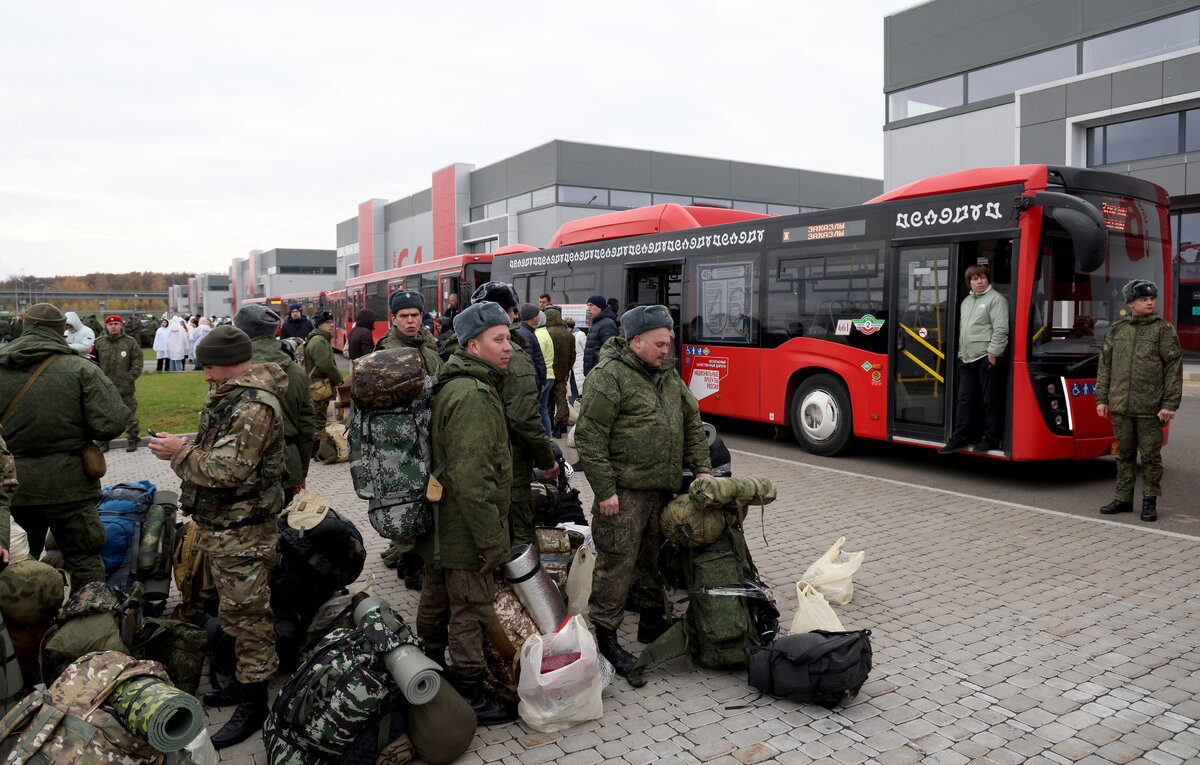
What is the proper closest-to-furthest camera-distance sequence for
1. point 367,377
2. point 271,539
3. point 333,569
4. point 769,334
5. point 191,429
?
point 367,377, point 271,539, point 333,569, point 769,334, point 191,429

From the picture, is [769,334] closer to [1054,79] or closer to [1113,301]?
[1113,301]

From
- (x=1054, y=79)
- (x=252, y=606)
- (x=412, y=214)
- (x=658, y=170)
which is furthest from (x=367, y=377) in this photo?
(x=412, y=214)

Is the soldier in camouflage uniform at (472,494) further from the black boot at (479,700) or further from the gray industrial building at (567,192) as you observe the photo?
the gray industrial building at (567,192)

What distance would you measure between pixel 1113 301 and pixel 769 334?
4.05m

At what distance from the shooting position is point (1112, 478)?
29.7ft

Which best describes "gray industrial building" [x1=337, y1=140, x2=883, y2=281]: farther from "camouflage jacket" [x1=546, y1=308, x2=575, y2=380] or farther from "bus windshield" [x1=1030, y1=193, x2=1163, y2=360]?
"bus windshield" [x1=1030, y1=193, x2=1163, y2=360]

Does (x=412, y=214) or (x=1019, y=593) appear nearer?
(x=1019, y=593)

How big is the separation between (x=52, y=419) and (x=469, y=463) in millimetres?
2532

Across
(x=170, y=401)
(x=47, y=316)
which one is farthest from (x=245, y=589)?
(x=170, y=401)

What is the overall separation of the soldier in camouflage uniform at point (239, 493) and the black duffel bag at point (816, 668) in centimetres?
236

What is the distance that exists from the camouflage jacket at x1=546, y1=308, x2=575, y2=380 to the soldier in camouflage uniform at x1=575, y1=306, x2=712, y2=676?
6100 millimetres

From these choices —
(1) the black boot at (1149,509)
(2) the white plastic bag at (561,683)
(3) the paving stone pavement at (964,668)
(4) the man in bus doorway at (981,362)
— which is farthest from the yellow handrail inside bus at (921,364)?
(2) the white plastic bag at (561,683)

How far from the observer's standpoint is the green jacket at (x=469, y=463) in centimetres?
363

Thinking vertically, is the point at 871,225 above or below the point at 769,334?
above
